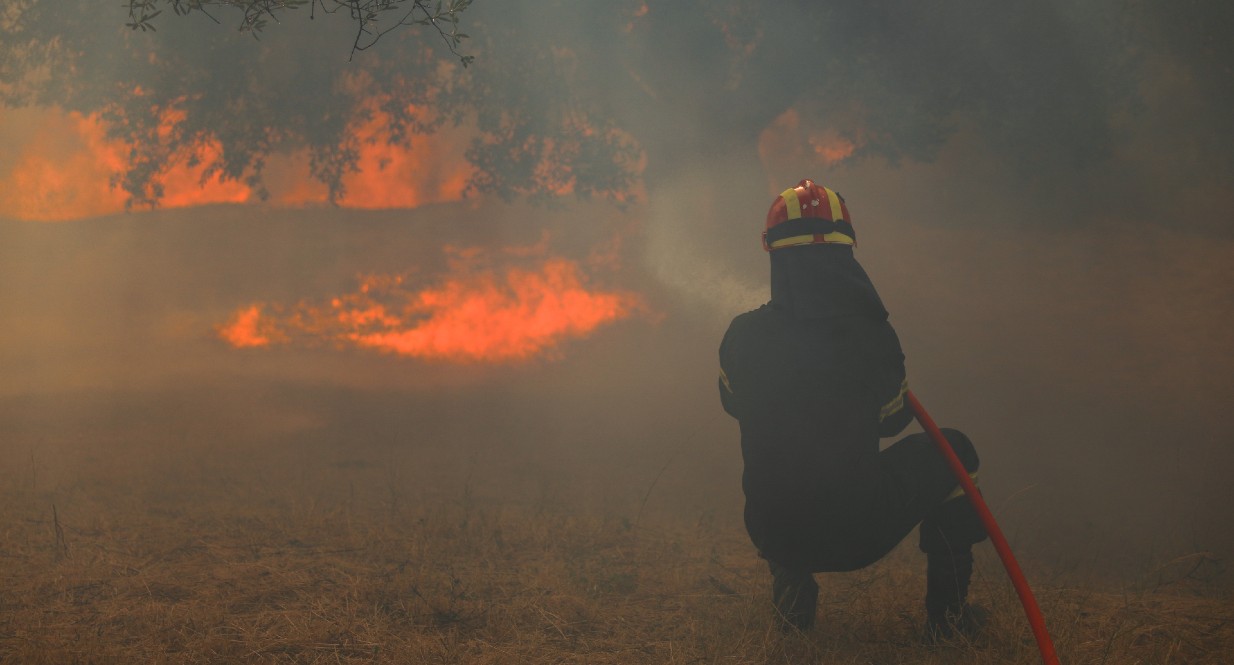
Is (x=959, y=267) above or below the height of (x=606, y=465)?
above

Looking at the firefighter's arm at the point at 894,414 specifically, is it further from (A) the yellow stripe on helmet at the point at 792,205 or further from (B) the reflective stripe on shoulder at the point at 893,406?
(A) the yellow stripe on helmet at the point at 792,205

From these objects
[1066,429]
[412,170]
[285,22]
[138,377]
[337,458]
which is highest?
[285,22]

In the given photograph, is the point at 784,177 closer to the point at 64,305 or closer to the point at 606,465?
the point at 606,465

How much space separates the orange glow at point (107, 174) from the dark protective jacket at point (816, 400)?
9.69 metres

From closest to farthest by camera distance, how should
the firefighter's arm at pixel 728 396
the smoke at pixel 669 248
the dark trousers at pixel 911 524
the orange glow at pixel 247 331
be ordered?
the dark trousers at pixel 911 524, the firefighter's arm at pixel 728 396, the smoke at pixel 669 248, the orange glow at pixel 247 331

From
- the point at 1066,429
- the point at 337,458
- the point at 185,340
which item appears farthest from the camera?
the point at 185,340

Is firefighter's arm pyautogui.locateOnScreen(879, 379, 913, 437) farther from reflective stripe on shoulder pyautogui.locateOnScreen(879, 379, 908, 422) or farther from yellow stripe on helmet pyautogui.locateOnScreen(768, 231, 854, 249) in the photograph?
yellow stripe on helmet pyautogui.locateOnScreen(768, 231, 854, 249)

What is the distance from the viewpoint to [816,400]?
3.83m

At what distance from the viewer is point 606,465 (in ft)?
34.1

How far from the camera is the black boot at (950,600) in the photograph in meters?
4.07

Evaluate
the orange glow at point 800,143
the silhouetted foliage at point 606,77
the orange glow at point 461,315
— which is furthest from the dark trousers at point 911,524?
the orange glow at point 461,315

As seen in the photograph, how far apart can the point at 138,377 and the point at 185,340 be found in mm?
1124

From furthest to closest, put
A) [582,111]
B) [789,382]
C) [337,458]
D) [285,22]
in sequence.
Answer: [285,22] → [582,111] → [337,458] → [789,382]

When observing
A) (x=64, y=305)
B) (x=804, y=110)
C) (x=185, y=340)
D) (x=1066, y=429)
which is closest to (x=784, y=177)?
(x=804, y=110)
